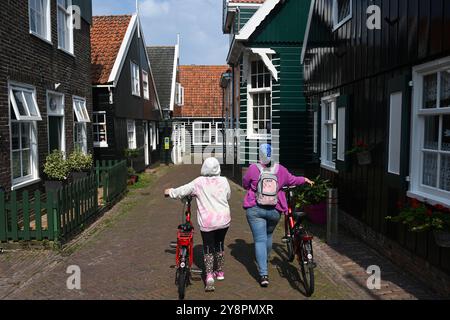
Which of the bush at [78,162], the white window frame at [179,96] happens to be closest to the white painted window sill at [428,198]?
the bush at [78,162]

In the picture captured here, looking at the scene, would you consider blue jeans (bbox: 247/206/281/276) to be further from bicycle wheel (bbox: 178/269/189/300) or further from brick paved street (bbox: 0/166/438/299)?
bicycle wheel (bbox: 178/269/189/300)

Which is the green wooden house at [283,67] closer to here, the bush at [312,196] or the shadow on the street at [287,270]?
the bush at [312,196]

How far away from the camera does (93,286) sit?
18.4 ft

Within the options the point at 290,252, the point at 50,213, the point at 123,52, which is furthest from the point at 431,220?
the point at 123,52

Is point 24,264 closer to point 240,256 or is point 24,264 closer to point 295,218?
point 240,256

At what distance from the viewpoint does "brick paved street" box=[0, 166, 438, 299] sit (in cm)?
532

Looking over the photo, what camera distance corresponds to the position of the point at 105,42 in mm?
17312

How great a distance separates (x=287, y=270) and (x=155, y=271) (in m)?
1.90

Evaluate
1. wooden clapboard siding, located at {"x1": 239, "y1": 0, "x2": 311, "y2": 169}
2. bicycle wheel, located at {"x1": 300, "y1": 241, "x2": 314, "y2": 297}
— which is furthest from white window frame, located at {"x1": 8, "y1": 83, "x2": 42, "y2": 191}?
wooden clapboard siding, located at {"x1": 239, "y1": 0, "x2": 311, "y2": 169}

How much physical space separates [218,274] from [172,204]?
6.66 meters

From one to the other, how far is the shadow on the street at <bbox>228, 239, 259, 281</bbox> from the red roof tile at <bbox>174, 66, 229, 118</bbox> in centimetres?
2219

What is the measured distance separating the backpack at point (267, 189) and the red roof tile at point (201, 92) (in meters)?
24.2

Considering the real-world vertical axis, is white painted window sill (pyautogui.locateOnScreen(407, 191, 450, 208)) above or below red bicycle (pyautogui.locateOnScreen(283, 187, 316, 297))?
above
